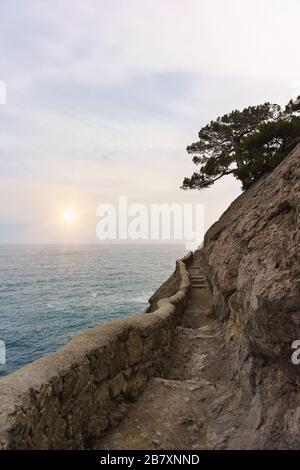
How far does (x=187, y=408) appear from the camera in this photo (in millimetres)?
6914

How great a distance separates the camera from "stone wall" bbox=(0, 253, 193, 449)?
4.20 m

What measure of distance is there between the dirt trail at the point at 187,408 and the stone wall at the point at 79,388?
377 millimetres

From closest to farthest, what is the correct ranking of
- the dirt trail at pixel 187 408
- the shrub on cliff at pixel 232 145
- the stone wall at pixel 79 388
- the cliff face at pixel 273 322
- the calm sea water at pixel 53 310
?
the stone wall at pixel 79 388 → the cliff face at pixel 273 322 → the dirt trail at pixel 187 408 → the shrub on cliff at pixel 232 145 → the calm sea water at pixel 53 310

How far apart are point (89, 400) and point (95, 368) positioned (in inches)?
21.1

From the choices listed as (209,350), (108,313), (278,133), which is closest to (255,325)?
(209,350)

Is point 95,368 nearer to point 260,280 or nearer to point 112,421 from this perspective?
point 112,421

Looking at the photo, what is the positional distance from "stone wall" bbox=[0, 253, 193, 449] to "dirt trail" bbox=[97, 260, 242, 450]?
377mm

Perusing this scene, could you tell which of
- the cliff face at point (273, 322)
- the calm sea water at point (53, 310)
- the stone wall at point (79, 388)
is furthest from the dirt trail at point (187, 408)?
the calm sea water at point (53, 310)

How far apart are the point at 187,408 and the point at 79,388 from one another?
110 inches

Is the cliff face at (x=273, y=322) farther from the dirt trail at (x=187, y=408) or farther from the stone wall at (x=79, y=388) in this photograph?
the stone wall at (x=79, y=388)

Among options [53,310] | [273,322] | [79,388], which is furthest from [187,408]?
[53,310]

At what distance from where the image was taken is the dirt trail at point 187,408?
19.0 ft

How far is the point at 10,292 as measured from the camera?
6306 centimetres

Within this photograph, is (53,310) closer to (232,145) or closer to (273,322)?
(232,145)
